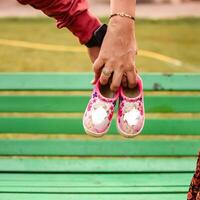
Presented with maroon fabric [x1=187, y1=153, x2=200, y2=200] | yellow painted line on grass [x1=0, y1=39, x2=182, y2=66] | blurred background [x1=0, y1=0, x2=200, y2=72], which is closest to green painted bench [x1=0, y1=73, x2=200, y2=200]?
maroon fabric [x1=187, y1=153, x2=200, y2=200]

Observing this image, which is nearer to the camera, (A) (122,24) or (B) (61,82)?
(A) (122,24)

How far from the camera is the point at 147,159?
354 centimetres

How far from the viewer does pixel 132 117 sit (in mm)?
1924

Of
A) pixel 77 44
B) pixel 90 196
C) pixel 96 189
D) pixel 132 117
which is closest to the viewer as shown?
pixel 132 117

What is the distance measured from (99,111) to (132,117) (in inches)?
3.5

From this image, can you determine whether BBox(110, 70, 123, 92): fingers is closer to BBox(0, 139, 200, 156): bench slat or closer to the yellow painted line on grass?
BBox(0, 139, 200, 156): bench slat

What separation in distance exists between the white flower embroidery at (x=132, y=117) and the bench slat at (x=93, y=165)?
63.7 inches

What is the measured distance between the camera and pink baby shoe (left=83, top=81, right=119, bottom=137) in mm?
1916

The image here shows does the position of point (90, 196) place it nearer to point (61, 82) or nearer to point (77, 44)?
point (61, 82)

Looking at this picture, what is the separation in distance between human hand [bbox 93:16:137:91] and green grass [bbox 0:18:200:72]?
6.65 metres

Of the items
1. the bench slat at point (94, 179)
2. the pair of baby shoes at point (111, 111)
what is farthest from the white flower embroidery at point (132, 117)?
the bench slat at point (94, 179)

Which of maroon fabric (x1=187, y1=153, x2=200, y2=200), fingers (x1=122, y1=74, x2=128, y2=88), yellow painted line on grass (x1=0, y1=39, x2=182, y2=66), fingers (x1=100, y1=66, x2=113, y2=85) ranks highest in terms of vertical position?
yellow painted line on grass (x1=0, y1=39, x2=182, y2=66)

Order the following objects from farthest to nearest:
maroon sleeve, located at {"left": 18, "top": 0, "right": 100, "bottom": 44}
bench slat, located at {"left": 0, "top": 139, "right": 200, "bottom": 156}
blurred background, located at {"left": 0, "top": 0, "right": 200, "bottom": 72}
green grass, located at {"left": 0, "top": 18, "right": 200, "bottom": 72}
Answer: blurred background, located at {"left": 0, "top": 0, "right": 200, "bottom": 72}
green grass, located at {"left": 0, "top": 18, "right": 200, "bottom": 72}
bench slat, located at {"left": 0, "top": 139, "right": 200, "bottom": 156}
maroon sleeve, located at {"left": 18, "top": 0, "right": 100, "bottom": 44}

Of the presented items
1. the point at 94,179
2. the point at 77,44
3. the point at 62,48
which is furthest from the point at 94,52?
the point at 77,44
